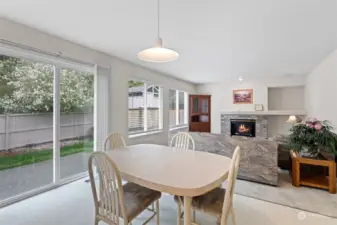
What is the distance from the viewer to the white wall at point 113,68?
97.8 inches

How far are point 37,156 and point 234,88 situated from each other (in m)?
6.36

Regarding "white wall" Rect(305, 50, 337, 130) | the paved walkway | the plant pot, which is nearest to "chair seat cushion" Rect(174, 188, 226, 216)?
the plant pot

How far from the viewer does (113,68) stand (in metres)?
3.93

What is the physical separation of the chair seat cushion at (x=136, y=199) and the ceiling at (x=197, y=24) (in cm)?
186

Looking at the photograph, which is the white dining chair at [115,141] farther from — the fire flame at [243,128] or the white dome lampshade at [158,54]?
the fire flame at [243,128]

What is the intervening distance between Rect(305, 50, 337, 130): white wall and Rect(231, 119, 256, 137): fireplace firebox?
5.78 ft

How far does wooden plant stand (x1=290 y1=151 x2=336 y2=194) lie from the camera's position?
2773 mm

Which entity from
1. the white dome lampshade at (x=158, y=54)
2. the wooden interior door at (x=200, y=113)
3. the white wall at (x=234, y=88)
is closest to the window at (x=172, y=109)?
the wooden interior door at (x=200, y=113)

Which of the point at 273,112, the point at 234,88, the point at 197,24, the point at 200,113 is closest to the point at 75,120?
the point at 197,24

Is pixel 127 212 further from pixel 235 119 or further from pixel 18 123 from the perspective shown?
pixel 235 119

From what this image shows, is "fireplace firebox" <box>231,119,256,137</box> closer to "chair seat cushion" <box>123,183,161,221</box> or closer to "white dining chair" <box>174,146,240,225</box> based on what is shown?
"white dining chair" <box>174,146,240,225</box>

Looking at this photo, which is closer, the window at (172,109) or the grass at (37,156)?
the grass at (37,156)

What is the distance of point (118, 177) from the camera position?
1.43 meters

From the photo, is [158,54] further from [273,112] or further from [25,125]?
[273,112]
